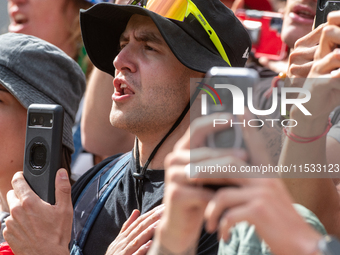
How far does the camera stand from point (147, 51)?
1900mm

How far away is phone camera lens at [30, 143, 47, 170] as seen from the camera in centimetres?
162

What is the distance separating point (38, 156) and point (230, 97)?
915mm

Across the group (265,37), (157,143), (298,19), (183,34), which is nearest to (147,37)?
(183,34)

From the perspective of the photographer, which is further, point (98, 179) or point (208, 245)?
point (98, 179)

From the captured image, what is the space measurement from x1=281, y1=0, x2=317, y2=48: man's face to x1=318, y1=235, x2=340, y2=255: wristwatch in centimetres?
205

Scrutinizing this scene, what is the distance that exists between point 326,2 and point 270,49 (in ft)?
7.34

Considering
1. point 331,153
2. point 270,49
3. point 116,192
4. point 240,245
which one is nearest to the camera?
point 240,245

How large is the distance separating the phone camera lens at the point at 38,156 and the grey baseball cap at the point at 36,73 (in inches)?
15.7

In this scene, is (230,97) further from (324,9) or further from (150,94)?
(150,94)

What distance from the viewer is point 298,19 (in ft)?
8.61

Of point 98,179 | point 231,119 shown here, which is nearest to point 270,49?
point 98,179

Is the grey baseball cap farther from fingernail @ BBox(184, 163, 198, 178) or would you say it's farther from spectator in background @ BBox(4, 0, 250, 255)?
fingernail @ BBox(184, 163, 198, 178)

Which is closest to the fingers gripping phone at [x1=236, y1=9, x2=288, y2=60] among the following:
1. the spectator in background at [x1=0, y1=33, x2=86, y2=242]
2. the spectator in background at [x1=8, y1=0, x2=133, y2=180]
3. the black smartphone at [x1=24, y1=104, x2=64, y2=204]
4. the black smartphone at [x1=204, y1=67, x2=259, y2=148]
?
the spectator in background at [x1=8, y1=0, x2=133, y2=180]

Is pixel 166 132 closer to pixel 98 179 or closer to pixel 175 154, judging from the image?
pixel 98 179
